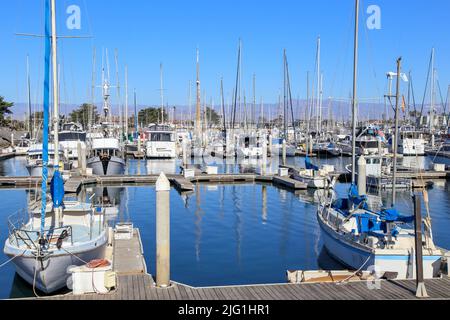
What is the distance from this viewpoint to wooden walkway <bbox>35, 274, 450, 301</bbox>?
44.0 feet

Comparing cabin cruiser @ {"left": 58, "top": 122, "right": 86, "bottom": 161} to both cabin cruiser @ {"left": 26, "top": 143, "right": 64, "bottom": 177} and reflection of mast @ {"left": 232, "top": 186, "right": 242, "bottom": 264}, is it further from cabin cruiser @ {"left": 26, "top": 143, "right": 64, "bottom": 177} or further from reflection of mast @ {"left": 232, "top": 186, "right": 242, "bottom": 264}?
reflection of mast @ {"left": 232, "top": 186, "right": 242, "bottom": 264}

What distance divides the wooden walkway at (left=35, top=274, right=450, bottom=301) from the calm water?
14.1 feet

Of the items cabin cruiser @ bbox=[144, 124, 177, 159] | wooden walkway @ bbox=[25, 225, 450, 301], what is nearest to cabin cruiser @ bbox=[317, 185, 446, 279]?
wooden walkway @ bbox=[25, 225, 450, 301]

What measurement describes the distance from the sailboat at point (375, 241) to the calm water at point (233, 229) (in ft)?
4.00

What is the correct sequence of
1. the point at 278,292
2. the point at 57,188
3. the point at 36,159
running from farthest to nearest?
the point at 36,159 < the point at 57,188 < the point at 278,292

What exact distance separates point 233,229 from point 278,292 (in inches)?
531

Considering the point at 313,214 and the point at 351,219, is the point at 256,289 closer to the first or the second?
the point at 351,219

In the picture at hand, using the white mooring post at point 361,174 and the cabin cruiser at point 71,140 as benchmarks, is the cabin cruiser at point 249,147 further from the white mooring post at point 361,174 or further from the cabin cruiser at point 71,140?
the white mooring post at point 361,174

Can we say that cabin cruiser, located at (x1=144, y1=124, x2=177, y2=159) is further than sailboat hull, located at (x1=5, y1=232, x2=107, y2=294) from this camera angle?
Yes

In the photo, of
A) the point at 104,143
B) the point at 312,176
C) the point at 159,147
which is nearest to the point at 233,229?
the point at 312,176

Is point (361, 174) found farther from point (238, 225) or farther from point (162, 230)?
point (162, 230)

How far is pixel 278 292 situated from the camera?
45.4 feet
